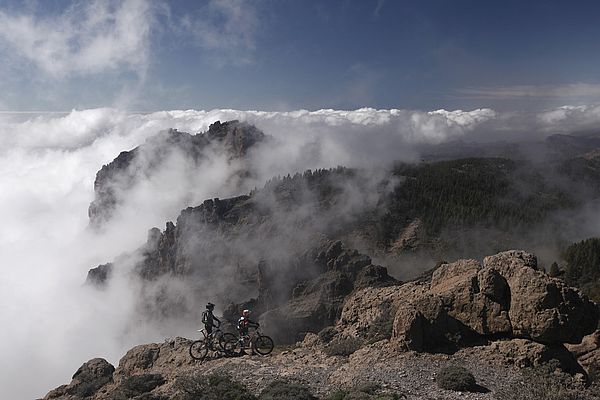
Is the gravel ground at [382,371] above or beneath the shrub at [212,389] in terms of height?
beneath

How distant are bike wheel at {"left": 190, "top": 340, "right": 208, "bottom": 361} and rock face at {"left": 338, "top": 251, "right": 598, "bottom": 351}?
11.1 m

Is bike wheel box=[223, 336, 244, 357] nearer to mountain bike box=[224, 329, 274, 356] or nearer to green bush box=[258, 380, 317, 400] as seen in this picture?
mountain bike box=[224, 329, 274, 356]

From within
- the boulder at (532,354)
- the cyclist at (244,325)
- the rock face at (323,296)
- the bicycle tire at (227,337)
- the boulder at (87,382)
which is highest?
the cyclist at (244,325)

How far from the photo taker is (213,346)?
25.8 meters

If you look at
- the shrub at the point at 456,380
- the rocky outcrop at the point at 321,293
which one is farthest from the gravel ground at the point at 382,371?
the rocky outcrop at the point at 321,293

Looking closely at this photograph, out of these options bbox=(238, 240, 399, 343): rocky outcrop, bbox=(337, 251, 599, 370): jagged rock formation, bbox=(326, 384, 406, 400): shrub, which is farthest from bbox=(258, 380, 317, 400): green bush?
bbox=(238, 240, 399, 343): rocky outcrop

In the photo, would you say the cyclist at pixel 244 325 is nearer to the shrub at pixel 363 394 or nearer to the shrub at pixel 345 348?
the shrub at pixel 345 348

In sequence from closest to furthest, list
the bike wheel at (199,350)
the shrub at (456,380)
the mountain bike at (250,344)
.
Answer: the shrub at (456,380)
the mountain bike at (250,344)
the bike wheel at (199,350)

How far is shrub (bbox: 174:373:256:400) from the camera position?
1838 cm

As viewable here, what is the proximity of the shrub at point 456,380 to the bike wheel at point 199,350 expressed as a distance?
529 inches

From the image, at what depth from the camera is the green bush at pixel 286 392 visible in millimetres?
17375

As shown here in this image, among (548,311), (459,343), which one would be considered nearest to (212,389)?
(459,343)

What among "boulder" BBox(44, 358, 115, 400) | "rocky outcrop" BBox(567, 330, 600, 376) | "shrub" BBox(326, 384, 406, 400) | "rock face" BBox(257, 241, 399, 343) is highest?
"shrub" BBox(326, 384, 406, 400)

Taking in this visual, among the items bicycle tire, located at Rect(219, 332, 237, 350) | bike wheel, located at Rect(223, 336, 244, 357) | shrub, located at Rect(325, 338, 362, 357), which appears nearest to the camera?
shrub, located at Rect(325, 338, 362, 357)
